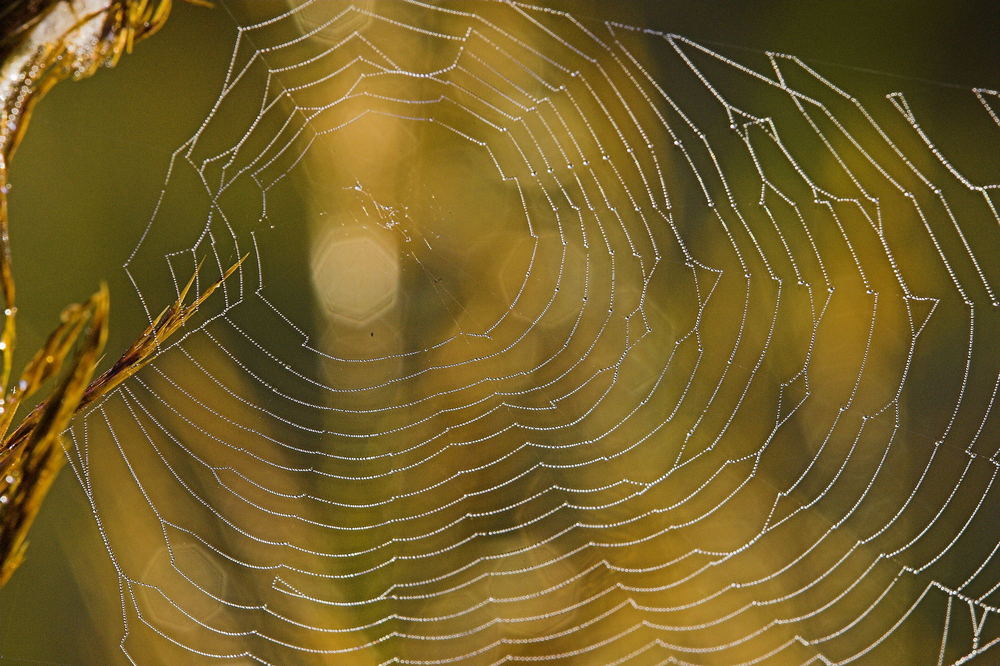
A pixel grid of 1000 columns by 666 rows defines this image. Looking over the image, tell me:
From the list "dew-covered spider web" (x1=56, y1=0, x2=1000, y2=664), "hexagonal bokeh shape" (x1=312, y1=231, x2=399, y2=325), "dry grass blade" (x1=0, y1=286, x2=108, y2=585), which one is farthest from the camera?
"hexagonal bokeh shape" (x1=312, y1=231, x2=399, y2=325)

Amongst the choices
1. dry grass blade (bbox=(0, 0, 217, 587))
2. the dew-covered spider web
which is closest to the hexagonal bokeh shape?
the dew-covered spider web

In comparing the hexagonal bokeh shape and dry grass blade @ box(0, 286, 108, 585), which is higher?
the hexagonal bokeh shape

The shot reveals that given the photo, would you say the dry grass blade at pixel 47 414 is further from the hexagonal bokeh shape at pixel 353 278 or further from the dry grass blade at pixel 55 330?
the hexagonal bokeh shape at pixel 353 278

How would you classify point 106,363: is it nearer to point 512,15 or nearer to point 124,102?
point 124,102

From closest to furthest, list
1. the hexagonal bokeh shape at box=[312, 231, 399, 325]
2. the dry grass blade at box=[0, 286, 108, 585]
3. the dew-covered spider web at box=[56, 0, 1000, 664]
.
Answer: the dry grass blade at box=[0, 286, 108, 585]
the dew-covered spider web at box=[56, 0, 1000, 664]
the hexagonal bokeh shape at box=[312, 231, 399, 325]

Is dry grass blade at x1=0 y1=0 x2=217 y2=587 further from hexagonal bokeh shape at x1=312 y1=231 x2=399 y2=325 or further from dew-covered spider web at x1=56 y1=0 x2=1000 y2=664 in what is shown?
hexagonal bokeh shape at x1=312 y1=231 x2=399 y2=325

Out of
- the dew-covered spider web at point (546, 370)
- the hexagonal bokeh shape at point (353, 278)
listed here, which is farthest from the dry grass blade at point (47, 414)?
the hexagonal bokeh shape at point (353, 278)

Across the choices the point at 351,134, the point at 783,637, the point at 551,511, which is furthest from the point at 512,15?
the point at 783,637

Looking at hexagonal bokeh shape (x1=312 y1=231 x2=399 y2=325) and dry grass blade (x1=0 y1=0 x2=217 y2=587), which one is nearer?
dry grass blade (x1=0 y1=0 x2=217 y2=587)
